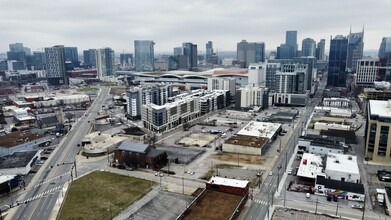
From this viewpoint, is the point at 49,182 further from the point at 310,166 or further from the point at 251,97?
the point at 251,97

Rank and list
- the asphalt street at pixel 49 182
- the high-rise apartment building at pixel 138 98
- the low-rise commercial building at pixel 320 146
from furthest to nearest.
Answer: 1. the high-rise apartment building at pixel 138 98
2. the low-rise commercial building at pixel 320 146
3. the asphalt street at pixel 49 182

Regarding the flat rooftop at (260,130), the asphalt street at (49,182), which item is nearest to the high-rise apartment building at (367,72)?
the flat rooftop at (260,130)

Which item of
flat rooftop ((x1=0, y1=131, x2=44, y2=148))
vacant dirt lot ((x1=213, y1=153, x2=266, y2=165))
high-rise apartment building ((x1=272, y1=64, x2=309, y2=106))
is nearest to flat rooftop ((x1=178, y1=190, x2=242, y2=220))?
vacant dirt lot ((x1=213, y1=153, x2=266, y2=165))

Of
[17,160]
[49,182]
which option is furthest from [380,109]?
[17,160]

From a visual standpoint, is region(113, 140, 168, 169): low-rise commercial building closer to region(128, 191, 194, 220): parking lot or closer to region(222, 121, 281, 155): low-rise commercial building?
region(128, 191, 194, 220): parking lot

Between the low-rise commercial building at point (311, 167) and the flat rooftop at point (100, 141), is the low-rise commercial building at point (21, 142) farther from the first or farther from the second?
the low-rise commercial building at point (311, 167)

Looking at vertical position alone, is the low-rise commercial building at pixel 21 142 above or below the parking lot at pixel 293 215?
above

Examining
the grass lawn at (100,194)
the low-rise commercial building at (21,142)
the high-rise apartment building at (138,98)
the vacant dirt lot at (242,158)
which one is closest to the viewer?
the grass lawn at (100,194)
